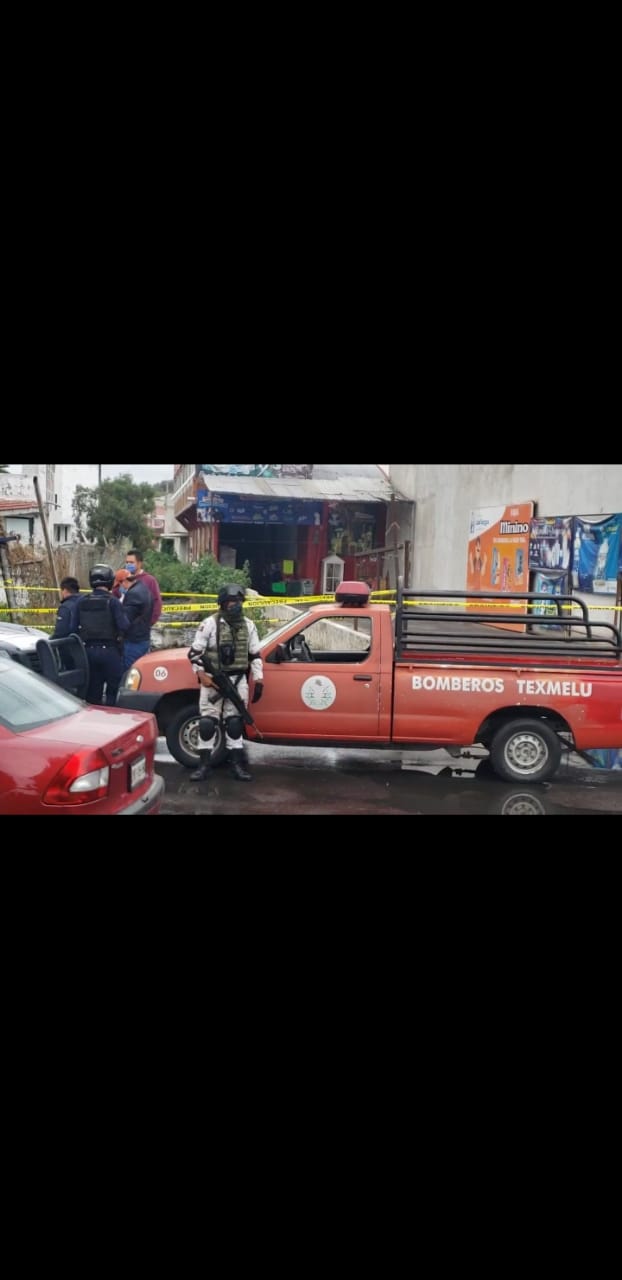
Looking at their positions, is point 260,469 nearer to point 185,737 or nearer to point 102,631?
point 102,631

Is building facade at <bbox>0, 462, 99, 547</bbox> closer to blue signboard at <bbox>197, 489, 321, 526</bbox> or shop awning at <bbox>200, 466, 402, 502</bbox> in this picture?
blue signboard at <bbox>197, 489, 321, 526</bbox>

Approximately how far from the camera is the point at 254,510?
45.9 ft

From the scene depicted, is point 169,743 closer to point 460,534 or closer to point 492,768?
point 492,768

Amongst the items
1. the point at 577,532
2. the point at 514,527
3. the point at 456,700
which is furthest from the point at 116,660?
the point at 514,527

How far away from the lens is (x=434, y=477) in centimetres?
1897

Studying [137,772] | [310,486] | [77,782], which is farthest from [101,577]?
[310,486]

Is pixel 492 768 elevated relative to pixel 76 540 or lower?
lower

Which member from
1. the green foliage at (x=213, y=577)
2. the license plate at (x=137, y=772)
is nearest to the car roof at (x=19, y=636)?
the green foliage at (x=213, y=577)

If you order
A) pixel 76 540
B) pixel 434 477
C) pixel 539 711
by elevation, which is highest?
pixel 434 477

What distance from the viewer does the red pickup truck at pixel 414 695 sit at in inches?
371

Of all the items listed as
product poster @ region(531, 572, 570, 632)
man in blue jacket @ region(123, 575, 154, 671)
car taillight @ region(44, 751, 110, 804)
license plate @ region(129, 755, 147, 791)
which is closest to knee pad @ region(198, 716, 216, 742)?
man in blue jacket @ region(123, 575, 154, 671)

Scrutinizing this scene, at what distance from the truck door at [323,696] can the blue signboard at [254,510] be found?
169 inches
